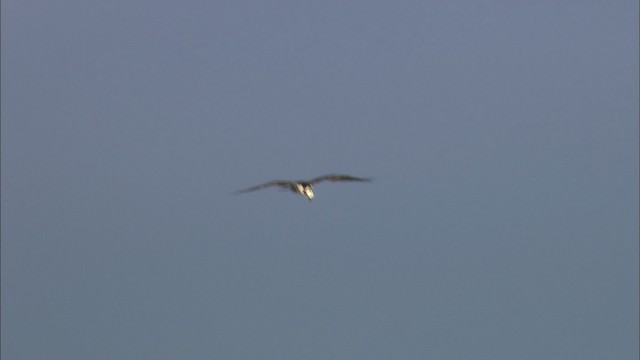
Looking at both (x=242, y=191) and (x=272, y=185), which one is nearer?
(x=242, y=191)

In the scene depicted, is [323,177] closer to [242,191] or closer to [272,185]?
[272,185]

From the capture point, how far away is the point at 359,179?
52594 mm

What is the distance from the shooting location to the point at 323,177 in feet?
185

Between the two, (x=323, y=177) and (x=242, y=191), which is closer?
(x=242, y=191)

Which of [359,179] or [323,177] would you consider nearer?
[359,179]

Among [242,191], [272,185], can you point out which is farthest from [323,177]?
[242,191]

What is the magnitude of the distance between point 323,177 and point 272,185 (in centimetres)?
351

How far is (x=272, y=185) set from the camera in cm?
5369

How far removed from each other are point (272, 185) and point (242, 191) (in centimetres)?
365

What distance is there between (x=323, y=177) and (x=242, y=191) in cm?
702

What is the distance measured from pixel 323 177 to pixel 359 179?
13.3ft

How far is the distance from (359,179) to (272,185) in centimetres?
404
